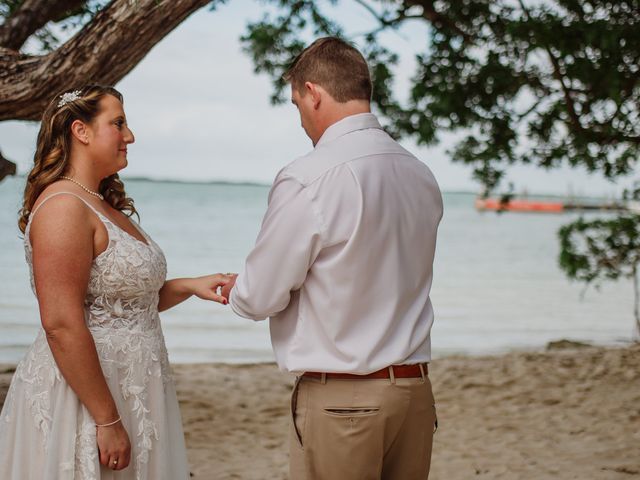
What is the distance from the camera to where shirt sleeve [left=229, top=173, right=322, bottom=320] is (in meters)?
2.36

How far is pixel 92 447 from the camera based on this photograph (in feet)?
8.50

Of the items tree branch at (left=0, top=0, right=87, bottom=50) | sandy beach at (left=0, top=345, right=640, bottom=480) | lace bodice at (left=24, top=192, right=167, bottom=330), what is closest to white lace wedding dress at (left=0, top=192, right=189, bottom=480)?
lace bodice at (left=24, top=192, right=167, bottom=330)

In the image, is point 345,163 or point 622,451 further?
point 622,451

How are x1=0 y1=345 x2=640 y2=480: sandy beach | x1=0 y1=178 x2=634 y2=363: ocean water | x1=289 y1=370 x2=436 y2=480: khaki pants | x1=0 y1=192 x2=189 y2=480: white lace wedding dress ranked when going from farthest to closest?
1. x1=0 y1=178 x2=634 y2=363: ocean water
2. x1=0 y1=345 x2=640 y2=480: sandy beach
3. x1=0 y1=192 x2=189 y2=480: white lace wedding dress
4. x1=289 y1=370 x2=436 y2=480: khaki pants

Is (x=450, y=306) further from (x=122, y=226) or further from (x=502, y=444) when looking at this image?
(x=122, y=226)

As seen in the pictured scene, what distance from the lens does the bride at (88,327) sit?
100 inches

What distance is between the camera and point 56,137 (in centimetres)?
274

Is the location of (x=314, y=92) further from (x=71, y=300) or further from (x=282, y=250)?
(x=71, y=300)

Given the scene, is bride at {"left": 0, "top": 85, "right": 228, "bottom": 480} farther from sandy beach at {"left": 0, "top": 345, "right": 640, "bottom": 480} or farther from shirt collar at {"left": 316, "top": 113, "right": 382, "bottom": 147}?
sandy beach at {"left": 0, "top": 345, "right": 640, "bottom": 480}

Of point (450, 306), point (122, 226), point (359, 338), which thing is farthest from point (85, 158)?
point (450, 306)

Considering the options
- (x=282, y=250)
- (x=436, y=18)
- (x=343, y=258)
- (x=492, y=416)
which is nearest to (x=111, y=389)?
(x=282, y=250)

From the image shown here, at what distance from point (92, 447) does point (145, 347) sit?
370mm

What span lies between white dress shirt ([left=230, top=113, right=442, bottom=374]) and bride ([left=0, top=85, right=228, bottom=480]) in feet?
1.53

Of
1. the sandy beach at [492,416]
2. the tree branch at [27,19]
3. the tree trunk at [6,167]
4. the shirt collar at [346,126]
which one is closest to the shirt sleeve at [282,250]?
the shirt collar at [346,126]
